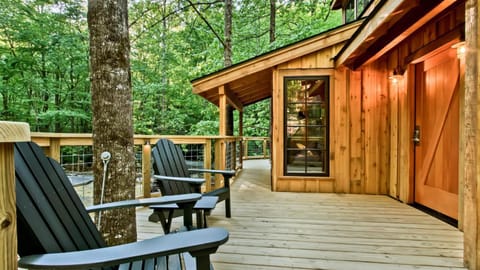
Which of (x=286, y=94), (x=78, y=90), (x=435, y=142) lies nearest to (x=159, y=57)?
(x=78, y=90)

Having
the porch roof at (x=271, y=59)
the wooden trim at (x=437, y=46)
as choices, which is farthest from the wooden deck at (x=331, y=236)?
the porch roof at (x=271, y=59)

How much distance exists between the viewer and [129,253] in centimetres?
83

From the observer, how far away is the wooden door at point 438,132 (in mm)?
3225

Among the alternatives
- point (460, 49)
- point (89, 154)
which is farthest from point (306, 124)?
point (89, 154)

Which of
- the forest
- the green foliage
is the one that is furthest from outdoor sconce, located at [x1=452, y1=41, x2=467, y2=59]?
the green foliage

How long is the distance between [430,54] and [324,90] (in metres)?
1.70

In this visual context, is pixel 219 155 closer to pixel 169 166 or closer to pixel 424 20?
pixel 169 166

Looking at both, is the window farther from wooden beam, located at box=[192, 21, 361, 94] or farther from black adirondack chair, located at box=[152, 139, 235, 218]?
black adirondack chair, located at box=[152, 139, 235, 218]

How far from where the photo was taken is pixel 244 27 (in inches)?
459

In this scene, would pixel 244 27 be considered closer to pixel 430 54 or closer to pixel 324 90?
pixel 324 90

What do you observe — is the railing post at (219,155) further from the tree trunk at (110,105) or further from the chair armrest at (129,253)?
the chair armrest at (129,253)

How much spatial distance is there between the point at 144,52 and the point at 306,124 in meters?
10.4

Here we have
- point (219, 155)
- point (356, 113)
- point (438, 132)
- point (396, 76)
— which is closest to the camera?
point (438, 132)

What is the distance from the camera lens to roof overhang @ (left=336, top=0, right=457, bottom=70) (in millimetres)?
2426
